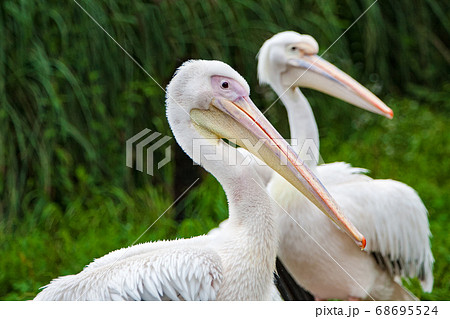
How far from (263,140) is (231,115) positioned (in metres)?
0.15

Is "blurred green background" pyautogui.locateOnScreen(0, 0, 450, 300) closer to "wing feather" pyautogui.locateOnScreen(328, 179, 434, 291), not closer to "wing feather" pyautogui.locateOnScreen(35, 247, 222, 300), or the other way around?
"wing feather" pyautogui.locateOnScreen(328, 179, 434, 291)

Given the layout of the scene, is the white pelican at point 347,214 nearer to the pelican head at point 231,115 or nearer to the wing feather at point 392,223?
the wing feather at point 392,223

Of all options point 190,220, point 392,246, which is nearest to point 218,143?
point 392,246

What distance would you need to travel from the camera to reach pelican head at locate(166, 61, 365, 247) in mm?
2553

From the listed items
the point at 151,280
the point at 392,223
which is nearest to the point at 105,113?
the point at 392,223

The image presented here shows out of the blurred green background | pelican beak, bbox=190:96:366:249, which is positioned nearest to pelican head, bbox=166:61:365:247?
pelican beak, bbox=190:96:366:249

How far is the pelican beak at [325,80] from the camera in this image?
11.4 feet

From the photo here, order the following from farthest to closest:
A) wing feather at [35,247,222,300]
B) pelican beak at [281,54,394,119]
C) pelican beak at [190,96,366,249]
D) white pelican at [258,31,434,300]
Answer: pelican beak at [281,54,394,119] → white pelican at [258,31,434,300] → pelican beak at [190,96,366,249] → wing feather at [35,247,222,300]

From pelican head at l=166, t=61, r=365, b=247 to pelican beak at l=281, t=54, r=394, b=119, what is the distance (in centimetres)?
99

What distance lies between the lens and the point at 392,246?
349 centimetres

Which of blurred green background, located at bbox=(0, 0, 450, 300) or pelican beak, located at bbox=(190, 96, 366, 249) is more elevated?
pelican beak, located at bbox=(190, 96, 366, 249)

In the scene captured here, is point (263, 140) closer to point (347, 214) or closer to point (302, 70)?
point (347, 214)

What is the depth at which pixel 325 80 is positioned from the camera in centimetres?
351
